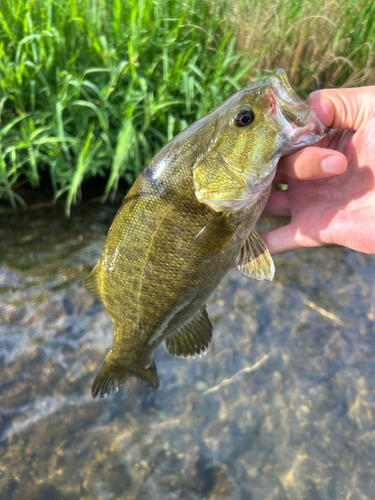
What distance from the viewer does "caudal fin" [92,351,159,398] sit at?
221 cm

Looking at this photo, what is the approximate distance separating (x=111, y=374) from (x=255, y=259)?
120 cm

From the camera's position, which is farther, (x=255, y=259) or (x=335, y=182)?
(x=335, y=182)

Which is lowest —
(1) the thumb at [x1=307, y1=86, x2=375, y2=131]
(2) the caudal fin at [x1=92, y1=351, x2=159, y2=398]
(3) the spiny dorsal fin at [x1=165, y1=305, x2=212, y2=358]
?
(2) the caudal fin at [x1=92, y1=351, x2=159, y2=398]

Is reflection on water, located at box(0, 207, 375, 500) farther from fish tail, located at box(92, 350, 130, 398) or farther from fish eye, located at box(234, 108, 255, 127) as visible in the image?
fish eye, located at box(234, 108, 255, 127)

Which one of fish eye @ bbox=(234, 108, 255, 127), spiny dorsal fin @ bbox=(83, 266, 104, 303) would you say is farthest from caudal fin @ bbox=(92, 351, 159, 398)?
fish eye @ bbox=(234, 108, 255, 127)

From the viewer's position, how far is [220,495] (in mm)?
2203

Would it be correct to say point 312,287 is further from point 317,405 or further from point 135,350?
point 135,350

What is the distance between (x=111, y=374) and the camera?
224 centimetres

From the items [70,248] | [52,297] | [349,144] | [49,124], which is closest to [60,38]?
[49,124]

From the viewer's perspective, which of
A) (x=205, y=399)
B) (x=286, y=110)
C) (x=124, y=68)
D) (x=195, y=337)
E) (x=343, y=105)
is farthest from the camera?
(x=124, y=68)

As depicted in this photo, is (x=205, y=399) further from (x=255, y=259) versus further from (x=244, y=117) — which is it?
(x=244, y=117)

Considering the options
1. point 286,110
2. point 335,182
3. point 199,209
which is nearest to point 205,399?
point 199,209

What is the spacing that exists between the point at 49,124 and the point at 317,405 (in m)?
3.41

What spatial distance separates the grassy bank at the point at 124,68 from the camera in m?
3.17
